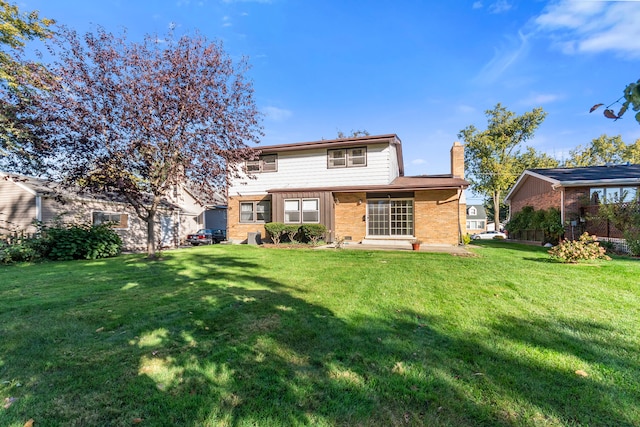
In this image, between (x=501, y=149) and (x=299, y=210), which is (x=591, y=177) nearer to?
(x=299, y=210)

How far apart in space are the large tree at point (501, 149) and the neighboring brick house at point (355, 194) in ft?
71.2

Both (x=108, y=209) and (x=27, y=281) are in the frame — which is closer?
(x=27, y=281)

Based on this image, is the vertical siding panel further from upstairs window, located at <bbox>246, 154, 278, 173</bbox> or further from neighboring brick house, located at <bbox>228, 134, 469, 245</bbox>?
upstairs window, located at <bbox>246, 154, 278, 173</bbox>

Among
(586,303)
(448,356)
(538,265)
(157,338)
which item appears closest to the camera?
(448,356)

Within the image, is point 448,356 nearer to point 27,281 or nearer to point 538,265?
point 538,265

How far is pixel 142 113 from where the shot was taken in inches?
356

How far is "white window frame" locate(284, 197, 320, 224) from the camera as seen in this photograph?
1564 cm

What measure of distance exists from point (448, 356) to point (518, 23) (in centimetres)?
1130

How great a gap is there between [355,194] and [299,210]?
10.5 feet

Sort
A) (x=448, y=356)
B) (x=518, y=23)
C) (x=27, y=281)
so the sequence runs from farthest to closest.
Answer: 1. (x=518, y=23)
2. (x=27, y=281)
3. (x=448, y=356)

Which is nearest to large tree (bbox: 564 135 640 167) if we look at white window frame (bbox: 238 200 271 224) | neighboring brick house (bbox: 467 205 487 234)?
neighboring brick house (bbox: 467 205 487 234)

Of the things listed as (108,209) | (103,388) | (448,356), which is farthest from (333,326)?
(108,209)

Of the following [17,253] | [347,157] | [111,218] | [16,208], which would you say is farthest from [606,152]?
[16,208]

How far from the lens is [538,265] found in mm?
8383
